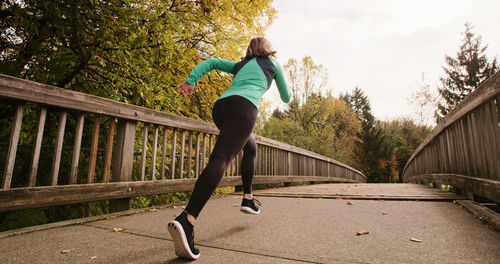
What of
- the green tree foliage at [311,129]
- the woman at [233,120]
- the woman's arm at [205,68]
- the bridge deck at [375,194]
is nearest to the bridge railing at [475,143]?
the bridge deck at [375,194]

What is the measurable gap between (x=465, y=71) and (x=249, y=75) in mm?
34737

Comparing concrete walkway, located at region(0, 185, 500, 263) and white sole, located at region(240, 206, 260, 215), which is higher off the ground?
white sole, located at region(240, 206, 260, 215)

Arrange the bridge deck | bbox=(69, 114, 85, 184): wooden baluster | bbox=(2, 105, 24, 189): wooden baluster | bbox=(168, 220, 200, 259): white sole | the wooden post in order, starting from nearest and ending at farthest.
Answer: bbox=(168, 220, 200, 259): white sole, bbox=(2, 105, 24, 189): wooden baluster, bbox=(69, 114, 85, 184): wooden baluster, the wooden post, the bridge deck

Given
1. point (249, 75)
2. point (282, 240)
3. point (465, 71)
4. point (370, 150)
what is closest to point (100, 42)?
point (249, 75)

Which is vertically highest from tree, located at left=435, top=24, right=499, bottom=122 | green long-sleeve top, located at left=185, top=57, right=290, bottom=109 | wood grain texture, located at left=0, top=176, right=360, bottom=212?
tree, located at left=435, top=24, right=499, bottom=122

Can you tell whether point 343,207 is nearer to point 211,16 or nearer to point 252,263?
point 252,263

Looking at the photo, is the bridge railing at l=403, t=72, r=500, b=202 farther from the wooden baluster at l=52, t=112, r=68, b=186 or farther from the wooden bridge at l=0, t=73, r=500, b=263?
the wooden baluster at l=52, t=112, r=68, b=186

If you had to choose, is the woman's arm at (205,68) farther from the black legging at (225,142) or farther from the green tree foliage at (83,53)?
the green tree foliage at (83,53)

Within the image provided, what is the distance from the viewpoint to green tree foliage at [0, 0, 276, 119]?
3.36 metres

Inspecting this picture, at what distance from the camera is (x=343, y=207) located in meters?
3.11

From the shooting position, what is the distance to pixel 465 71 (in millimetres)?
27578

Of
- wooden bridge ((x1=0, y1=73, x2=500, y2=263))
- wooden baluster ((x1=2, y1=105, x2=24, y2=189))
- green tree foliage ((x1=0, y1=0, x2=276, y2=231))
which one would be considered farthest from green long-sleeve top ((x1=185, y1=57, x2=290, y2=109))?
green tree foliage ((x1=0, y1=0, x2=276, y2=231))

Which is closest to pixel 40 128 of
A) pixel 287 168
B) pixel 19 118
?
pixel 19 118

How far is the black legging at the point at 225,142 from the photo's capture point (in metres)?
1.62
